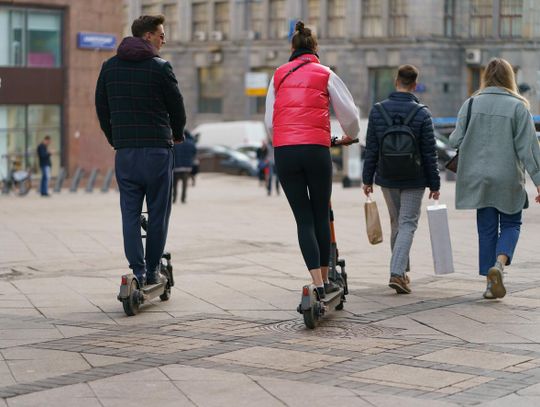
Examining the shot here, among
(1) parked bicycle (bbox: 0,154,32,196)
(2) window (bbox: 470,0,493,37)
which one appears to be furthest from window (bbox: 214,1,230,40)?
(1) parked bicycle (bbox: 0,154,32,196)

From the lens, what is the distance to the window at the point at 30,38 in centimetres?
3638

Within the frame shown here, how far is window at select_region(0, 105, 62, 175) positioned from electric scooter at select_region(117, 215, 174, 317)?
26.6 m

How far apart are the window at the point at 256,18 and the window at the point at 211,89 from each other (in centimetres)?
270

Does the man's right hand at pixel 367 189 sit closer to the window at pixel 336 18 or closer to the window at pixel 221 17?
the window at pixel 336 18

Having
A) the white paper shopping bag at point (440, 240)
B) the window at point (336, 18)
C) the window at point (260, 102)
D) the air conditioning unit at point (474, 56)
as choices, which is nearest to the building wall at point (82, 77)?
the air conditioning unit at point (474, 56)

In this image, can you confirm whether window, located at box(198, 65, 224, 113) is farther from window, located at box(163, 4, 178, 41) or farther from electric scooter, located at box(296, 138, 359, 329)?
electric scooter, located at box(296, 138, 359, 329)

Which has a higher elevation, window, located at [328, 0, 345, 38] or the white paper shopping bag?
window, located at [328, 0, 345, 38]

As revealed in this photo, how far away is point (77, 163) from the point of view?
38.0 meters

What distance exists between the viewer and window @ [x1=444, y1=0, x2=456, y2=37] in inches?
2436

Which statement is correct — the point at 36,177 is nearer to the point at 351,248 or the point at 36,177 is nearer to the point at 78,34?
the point at 78,34

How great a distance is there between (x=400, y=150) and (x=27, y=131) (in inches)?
1084

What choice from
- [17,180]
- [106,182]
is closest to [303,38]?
[17,180]

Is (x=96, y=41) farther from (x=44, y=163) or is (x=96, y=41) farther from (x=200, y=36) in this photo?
(x=200, y=36)

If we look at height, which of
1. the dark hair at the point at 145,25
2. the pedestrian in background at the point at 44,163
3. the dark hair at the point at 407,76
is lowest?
the pedestrian in background at the point at 44,163
